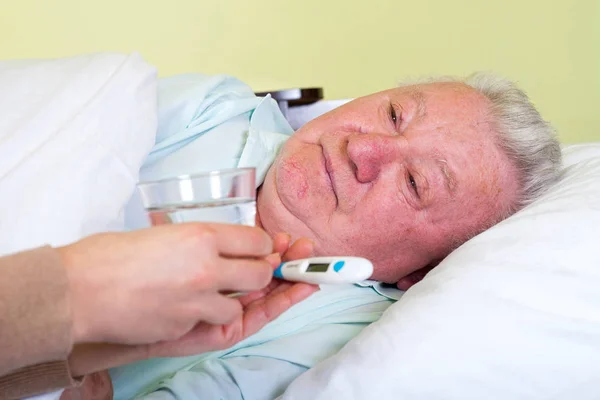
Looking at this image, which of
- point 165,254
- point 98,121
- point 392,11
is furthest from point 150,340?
point 392,11

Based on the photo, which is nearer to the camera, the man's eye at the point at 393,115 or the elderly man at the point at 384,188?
the elderly man at the point at 384,188

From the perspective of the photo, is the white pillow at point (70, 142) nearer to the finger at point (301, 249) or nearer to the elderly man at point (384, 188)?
the elderly man at point (384, 188)

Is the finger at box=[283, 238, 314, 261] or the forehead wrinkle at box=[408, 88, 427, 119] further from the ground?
the forehead wrinkle at box=[408, 88, 427, 119]

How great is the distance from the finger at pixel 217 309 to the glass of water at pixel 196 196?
0.10 m

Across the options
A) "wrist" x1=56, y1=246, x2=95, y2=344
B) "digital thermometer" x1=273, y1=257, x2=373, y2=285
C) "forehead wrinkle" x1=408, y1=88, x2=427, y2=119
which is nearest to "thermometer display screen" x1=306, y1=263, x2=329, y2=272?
"digital thermometer" x1=273, y1=257, x2=373, y2=285

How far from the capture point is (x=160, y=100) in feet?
4.54

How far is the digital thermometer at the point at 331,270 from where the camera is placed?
67 centimetres

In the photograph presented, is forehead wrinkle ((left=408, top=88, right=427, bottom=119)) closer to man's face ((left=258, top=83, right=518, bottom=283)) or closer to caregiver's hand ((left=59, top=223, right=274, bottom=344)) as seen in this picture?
man's face ((left=258, top=83, right=518, bottom=283))

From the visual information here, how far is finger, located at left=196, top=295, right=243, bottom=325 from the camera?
0.58m

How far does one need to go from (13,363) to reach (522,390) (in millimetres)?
678

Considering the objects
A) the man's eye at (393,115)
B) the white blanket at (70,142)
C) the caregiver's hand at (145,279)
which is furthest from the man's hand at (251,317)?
the man's eye at (393,115)

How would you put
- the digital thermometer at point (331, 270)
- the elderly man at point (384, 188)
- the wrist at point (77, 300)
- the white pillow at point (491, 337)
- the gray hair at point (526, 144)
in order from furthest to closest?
the gray hair at point (526, 144) → the elderly man at point (384, 188) → the white pillow at point (491, 337) → the digital thermometer at point (331, 270) → the wrist at point (77, 300)

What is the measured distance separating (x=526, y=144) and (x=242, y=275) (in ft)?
2.96

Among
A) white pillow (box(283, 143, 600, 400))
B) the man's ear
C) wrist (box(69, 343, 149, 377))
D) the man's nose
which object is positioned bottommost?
the man's ear
